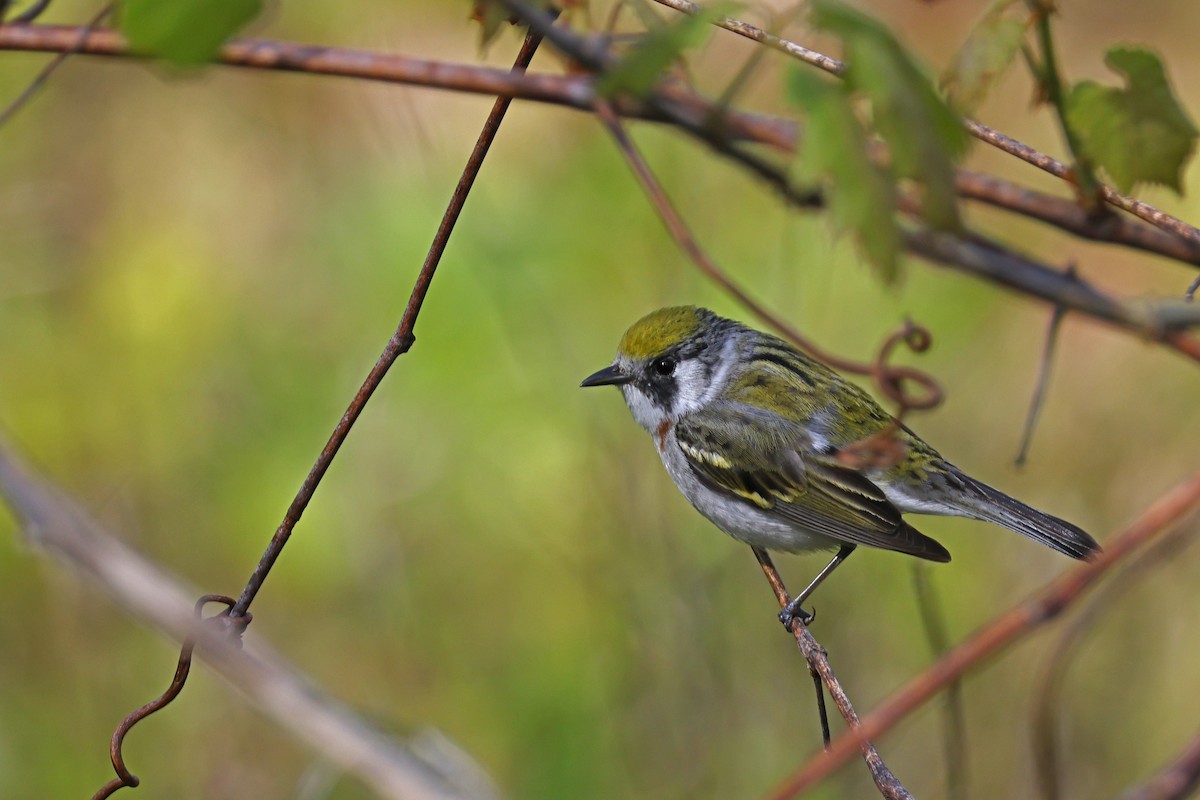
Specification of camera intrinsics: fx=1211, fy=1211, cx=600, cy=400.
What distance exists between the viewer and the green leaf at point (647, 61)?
908mm

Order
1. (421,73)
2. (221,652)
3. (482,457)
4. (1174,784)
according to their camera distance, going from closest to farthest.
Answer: (221,652) < (1174,784) < (421,73) < (482,457)

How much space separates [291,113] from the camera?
7.24m

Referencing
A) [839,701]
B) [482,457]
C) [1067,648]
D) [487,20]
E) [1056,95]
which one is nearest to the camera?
[1067,648]

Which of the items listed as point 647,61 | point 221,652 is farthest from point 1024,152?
point 221,652

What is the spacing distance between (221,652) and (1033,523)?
3.22 metres

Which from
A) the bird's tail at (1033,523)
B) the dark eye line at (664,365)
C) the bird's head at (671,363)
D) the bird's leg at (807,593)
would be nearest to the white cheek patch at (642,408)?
the bird's head at (671,363)

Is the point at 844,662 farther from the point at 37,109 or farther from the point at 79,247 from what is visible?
the point at 37,109

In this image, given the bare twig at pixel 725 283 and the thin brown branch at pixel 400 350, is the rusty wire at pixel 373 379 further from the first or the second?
the bare twig at pixel 725 283

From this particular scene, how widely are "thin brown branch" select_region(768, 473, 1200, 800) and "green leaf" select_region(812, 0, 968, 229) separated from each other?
0.26 meters

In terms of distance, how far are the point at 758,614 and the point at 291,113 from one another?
14.8ft

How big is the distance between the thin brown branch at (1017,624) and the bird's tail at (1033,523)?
2669 mm

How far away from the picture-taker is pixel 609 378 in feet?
11.9

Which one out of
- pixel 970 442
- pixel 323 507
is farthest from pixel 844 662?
pixel 323 507

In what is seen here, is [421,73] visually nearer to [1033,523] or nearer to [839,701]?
[839,701]
